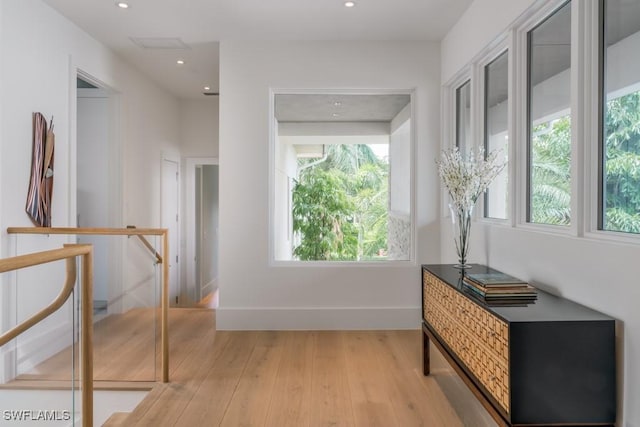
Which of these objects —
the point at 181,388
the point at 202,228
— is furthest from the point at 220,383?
the point at 202,228

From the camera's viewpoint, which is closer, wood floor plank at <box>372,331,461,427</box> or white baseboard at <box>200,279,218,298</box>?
wood floor plank at <box>372,331,461,427</box>

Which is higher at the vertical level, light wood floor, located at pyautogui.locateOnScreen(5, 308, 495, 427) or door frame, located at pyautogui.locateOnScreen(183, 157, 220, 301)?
door frame, located at pyautogui.locateOnScreen(183, 157, 220, 301)

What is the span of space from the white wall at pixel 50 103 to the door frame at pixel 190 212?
1.36 meters

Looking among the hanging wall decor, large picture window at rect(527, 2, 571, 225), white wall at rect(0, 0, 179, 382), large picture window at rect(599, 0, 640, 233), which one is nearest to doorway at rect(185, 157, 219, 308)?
white wall at rect(0, 0, 179, 382)

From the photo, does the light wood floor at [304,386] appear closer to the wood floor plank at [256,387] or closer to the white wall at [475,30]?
the wood floor plank at [256,387]

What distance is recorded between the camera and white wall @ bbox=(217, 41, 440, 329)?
162 inches

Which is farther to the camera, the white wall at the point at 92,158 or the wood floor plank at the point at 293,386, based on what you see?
the white wall at the point at 92,158

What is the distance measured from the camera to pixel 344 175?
427 centimetres

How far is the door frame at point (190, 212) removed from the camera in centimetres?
647

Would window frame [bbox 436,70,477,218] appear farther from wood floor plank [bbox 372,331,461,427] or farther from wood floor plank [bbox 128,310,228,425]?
wood floor plank [bbox 128,310,228,425]

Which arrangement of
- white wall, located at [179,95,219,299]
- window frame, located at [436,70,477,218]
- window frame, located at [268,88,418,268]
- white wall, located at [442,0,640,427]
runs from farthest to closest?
white wall, located at [179,95,219,299] < window frame, located at [268,88,418,268] < window frame, located at [436,70,477,218] < white wall, located at [442,0,640,427]

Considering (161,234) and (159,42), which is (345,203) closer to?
(161,234)

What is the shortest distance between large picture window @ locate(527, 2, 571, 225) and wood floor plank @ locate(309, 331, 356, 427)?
1599mm

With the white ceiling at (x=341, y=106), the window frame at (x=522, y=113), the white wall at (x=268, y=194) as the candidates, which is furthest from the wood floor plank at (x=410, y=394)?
the white ceiling at (x=341, y=106)
